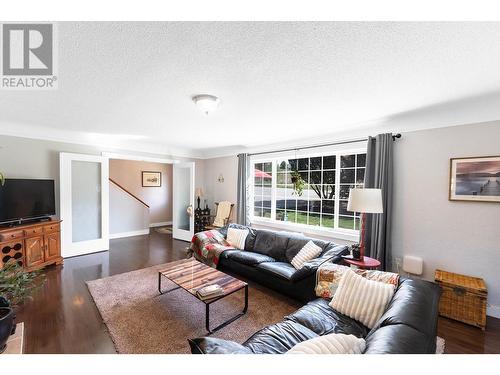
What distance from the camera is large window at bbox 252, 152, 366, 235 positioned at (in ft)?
11.6

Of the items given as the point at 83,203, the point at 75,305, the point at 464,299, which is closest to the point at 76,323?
the point at 75,305

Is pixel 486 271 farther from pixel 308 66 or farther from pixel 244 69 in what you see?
pixel 244 69

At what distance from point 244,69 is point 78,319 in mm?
2939

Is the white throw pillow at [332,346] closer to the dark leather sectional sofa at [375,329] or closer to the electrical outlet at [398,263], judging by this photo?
the dark leather sectional sofa at [375,329]

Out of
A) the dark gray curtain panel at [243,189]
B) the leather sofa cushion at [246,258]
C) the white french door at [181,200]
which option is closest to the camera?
the leather sofa cushion at [246,258]

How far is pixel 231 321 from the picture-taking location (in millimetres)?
2266

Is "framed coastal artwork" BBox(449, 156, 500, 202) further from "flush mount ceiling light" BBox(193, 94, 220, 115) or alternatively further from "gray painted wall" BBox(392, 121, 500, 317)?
"flush mount ceiling light" BBox(193, 94, 220, 115)

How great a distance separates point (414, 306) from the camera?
54.1 inches

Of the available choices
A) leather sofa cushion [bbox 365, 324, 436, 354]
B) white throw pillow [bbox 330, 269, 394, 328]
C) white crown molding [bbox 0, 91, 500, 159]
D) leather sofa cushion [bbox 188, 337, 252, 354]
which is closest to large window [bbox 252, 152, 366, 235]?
white crown molding [bbox 0, 91, 500, 159]

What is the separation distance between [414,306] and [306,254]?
1.62 meters

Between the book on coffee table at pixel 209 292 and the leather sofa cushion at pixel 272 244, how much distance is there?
1341mm

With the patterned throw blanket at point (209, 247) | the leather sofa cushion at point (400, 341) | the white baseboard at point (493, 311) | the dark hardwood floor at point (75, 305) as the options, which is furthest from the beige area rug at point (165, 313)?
the white baseboard at point (493, 311)

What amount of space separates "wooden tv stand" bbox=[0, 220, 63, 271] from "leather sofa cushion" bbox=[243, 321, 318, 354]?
130 inches

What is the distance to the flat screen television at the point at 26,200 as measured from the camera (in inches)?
127
